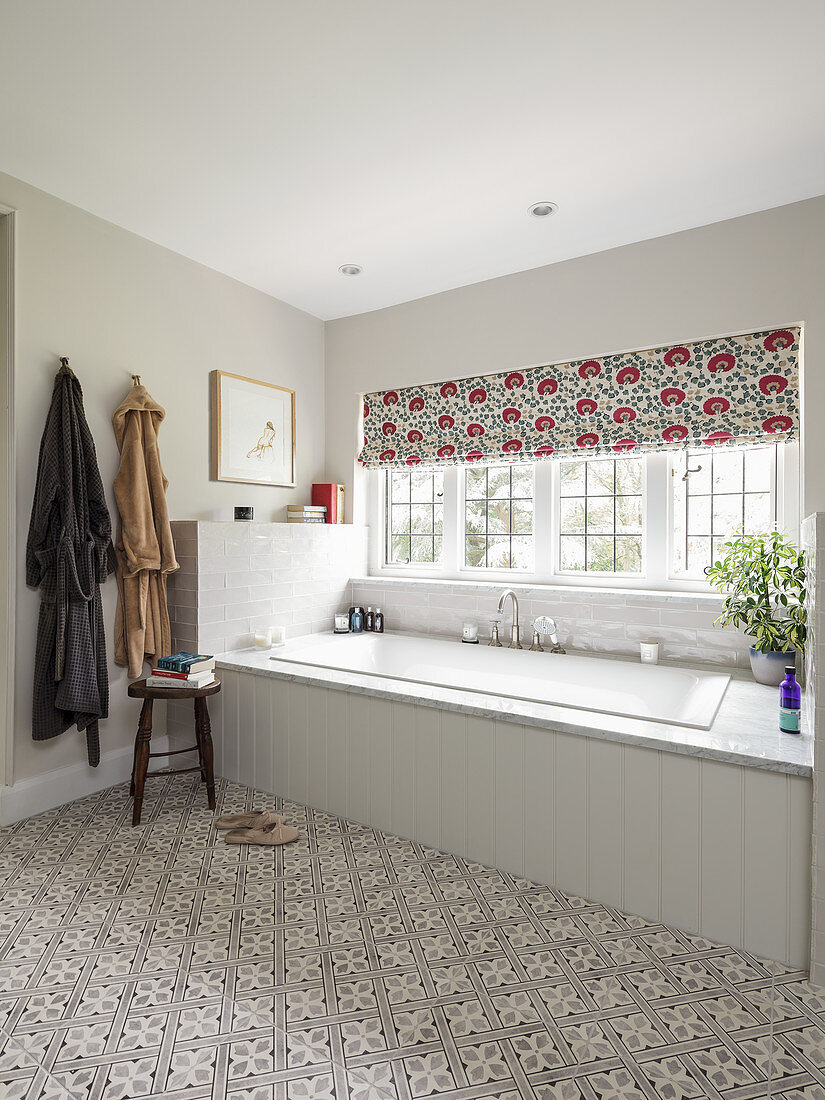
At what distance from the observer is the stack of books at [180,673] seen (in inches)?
104

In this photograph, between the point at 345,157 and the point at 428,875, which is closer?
the point at 428,875

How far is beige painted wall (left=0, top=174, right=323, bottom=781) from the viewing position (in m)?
2.56

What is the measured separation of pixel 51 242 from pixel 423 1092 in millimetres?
3144

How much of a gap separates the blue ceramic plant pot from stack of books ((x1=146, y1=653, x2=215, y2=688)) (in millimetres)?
2303

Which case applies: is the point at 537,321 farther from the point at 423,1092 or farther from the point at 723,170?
the point at 423,1092

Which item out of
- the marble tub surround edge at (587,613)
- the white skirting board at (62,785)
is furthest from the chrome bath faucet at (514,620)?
the white skirting board at (62,785)

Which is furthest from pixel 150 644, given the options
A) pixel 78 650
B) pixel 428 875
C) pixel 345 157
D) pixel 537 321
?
pixel 537 321

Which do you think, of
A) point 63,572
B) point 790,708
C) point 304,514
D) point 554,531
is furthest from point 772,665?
point 63,572

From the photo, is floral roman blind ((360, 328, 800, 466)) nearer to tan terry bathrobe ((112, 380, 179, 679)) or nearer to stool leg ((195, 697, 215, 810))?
tan terry bathrobe ((112, 380, 179, 679))

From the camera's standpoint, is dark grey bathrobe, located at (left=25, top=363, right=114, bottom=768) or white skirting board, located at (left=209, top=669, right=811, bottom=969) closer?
white skirting board, located at (left=209, top=669, right=811, bottom=969)

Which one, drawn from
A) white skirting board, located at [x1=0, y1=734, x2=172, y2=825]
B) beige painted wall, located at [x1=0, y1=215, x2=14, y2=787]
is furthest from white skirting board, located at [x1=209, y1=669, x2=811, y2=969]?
beige painted wall, located at [x1=0, y1=215, x2=14, y2=787]

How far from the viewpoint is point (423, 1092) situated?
1.34 metres

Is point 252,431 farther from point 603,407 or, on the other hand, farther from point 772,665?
point 772,665

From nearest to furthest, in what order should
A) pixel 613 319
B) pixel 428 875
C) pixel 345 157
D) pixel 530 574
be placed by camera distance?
pixel 428 875 → pixel 345 157 → pixel 613 319 → pixel 530 574
